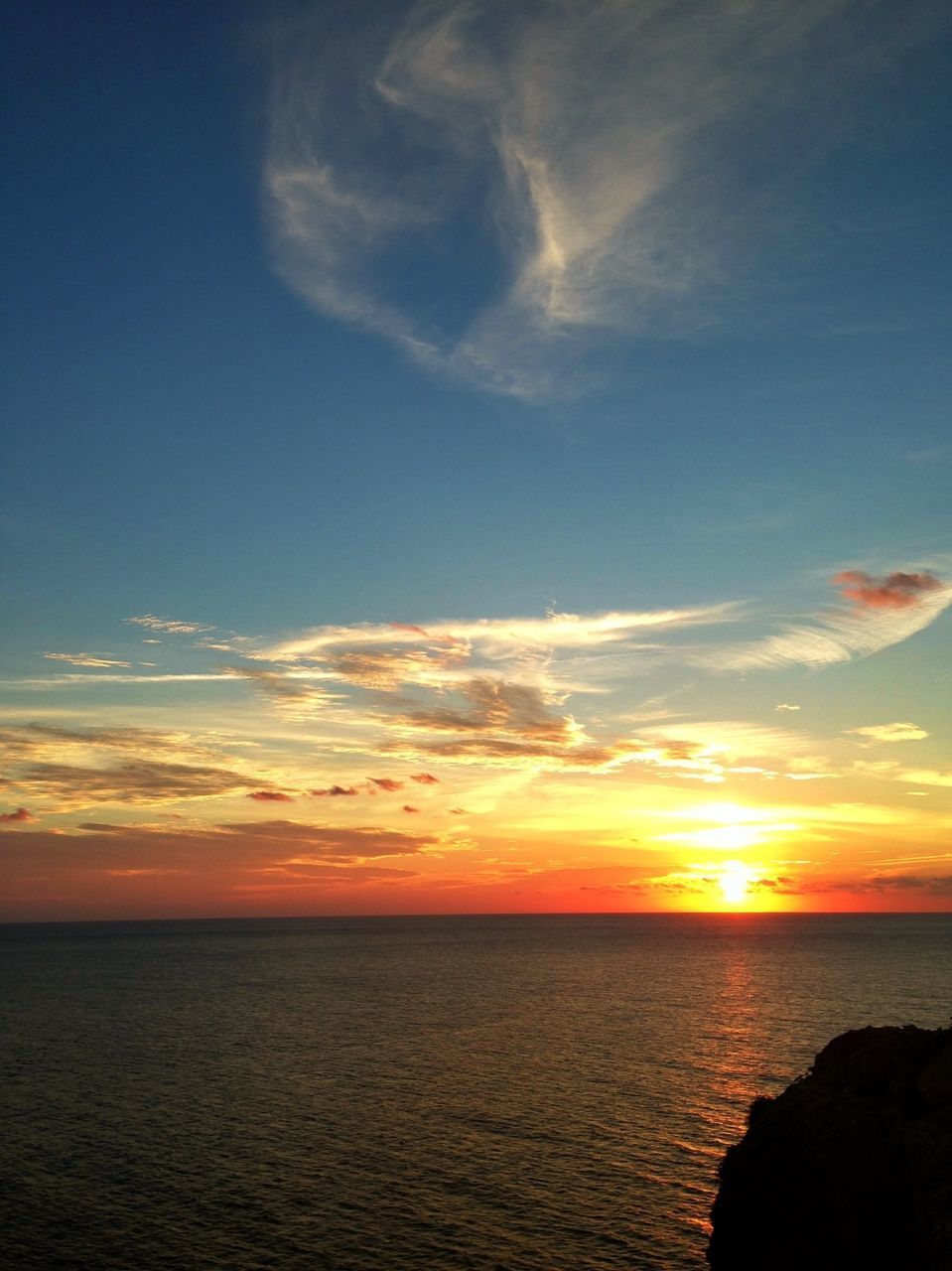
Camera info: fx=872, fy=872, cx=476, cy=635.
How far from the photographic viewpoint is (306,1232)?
123 ft

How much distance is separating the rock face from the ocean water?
740cm

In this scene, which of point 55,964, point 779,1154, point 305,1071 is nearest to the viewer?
point 779,1154

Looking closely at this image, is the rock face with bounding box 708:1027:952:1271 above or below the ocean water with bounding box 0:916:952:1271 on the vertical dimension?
above

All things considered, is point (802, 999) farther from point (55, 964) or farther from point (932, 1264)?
point (55, 964)

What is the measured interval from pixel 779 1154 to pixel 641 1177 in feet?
55.8

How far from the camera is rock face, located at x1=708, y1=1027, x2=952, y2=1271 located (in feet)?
85.2

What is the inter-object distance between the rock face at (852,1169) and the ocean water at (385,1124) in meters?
7.40

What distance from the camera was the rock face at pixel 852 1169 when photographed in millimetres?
25969

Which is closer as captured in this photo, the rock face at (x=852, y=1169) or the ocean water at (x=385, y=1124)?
the rock face at (x=852, y=1169)

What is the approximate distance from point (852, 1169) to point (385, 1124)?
1336 inches

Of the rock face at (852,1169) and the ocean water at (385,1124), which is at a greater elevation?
the rock face at (852,1169)

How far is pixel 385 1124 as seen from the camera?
54.0 m

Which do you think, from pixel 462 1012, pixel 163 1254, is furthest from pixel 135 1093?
pixel 462 1012

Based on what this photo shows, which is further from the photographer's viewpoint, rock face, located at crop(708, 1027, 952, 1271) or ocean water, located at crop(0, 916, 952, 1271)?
ocean water, located at crop(0, 916, 952, 1271)
